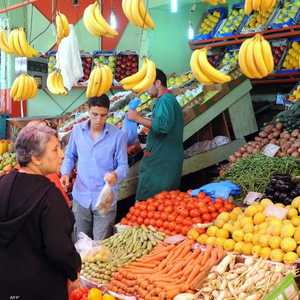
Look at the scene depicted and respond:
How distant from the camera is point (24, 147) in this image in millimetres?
2453

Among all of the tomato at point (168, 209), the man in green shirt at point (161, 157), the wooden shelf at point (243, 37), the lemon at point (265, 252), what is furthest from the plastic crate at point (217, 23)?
the lemon at point (265, 252)

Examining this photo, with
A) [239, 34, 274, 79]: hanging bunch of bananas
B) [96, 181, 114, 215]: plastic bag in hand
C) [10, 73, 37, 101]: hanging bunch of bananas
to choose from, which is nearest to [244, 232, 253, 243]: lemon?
[96, 181, 114, 215]: plastic bag in hand

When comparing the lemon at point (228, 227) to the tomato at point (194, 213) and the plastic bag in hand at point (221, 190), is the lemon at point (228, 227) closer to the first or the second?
the tomato at point (194, 213)

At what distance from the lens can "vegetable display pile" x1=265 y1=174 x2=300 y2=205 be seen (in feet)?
13.5

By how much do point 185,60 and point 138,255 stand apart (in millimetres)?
5620

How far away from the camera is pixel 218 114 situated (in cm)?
664

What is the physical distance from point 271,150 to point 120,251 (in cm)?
240

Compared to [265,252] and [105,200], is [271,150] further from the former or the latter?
[265,252]

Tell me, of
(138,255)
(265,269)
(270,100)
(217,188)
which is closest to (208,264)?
(265,269)

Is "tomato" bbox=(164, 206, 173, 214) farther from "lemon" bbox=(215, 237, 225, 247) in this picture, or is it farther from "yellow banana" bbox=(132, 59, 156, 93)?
"yellow banana" bbox=(132, 59, 156, 93)

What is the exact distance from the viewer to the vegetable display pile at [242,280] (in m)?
3.14

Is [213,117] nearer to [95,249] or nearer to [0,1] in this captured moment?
[95,249]

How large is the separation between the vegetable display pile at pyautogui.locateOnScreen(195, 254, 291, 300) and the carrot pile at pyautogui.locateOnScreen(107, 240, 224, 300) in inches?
3.5

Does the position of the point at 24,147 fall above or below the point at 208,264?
above
